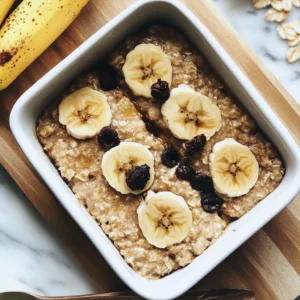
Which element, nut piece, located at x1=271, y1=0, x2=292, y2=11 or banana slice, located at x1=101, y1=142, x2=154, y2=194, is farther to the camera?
nut piece, located at x1=271, y1=0, x2=292, y2=11

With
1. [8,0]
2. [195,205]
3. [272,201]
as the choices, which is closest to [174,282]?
[195,205]

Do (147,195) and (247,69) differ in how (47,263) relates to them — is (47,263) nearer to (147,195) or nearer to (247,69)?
(147,195)

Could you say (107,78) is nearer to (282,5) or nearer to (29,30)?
(29,30)

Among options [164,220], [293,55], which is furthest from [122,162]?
[293,55]

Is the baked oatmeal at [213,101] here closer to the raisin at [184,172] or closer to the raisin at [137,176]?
the raisin at [184,172]

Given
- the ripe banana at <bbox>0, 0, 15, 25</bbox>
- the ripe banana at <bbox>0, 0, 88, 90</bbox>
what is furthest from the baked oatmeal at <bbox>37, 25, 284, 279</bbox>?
the ripe banana at <bbox>0, 0, 15, 25</bbox>

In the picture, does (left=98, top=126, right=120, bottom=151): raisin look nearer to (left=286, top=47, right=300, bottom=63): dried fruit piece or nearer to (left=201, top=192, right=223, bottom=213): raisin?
(left=201, top=192, right=223, bottom=213): raisin
